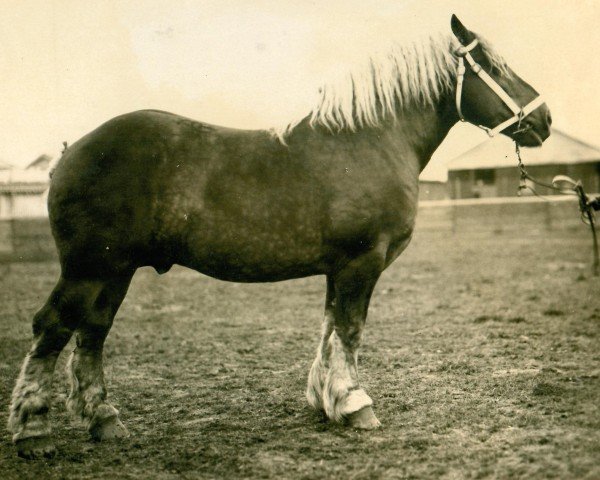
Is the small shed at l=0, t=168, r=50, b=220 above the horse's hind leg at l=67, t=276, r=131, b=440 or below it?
above

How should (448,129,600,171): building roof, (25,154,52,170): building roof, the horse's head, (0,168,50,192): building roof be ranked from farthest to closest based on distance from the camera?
(448,129,600,171): building roof
(0,168,50,192): building roof
(25,154,52,170): building roof
the horse's head

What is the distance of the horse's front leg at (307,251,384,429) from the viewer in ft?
11.0

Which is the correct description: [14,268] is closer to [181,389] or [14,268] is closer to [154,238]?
[181,389]

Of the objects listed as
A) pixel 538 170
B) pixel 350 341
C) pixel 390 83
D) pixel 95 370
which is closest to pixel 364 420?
pixel 350 341

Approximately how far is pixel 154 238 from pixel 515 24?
212 inches

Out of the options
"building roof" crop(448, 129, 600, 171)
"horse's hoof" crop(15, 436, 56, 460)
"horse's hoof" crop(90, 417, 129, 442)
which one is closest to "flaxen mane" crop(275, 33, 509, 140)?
"horse's hoof" crop(90, 417, 129, 442)

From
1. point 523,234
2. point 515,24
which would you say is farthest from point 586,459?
point 523,234

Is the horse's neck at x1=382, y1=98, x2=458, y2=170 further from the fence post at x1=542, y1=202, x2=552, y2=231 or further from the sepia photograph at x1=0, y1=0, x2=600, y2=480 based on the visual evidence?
the fence post at x1=542, y1=202, x2=552, y2=231

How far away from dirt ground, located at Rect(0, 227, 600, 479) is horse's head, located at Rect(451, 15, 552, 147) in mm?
1893

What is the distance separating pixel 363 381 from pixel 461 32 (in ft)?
8.75

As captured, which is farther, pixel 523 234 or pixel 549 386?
pixel 523 234

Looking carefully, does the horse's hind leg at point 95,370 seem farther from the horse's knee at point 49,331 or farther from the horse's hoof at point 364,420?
the horse's hoof at point 364,420

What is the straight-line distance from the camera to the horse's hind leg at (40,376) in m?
3.11

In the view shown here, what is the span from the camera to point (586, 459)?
2.77 m
